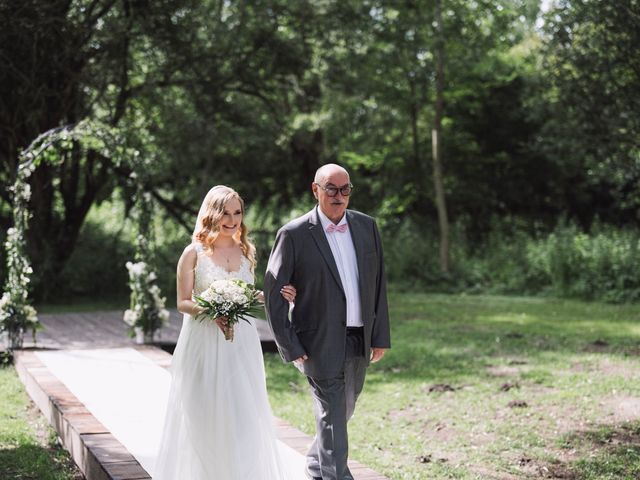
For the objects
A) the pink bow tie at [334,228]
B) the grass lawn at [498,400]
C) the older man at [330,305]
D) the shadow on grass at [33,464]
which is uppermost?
the pink bow tie at [334,228]

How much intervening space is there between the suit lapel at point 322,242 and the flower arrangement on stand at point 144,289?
5.91 meters

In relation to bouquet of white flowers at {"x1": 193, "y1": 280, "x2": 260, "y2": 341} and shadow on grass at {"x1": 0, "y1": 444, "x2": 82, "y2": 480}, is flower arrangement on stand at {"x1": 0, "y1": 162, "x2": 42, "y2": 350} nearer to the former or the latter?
shadow on grass at {"x1": 0, "y1": 444, "x2": 82, "y2": 480}

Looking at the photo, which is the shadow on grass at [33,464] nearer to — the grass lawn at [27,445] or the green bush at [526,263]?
the grass lawn at [27,445]

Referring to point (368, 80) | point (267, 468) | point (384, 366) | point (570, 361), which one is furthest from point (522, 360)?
point (368, 80)

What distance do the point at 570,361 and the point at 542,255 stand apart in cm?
773

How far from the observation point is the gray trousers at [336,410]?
4691mm

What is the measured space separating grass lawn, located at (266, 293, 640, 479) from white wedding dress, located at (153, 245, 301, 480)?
1.38 meters

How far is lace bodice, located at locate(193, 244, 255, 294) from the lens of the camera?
5.16 metres

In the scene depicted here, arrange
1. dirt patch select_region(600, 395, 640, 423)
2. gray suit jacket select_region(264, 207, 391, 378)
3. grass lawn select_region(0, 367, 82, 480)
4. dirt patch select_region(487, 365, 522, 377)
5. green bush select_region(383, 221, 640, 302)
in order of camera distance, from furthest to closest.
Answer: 1. green bush select_region(383, 221, 640, 302)
2. dirt patch select_region(487, 365, 522, 377)
3. dirt patch select_region(600, 395, 640, 423)
4. grass lawn select_region(0, 367, 82, 480)
5. gray suit jacket select_region(264, 207, 391, 378)

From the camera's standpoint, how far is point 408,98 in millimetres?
20203

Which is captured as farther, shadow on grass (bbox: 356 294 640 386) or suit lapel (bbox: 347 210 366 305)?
shadow on grass (bbox: 356 294 640 386)

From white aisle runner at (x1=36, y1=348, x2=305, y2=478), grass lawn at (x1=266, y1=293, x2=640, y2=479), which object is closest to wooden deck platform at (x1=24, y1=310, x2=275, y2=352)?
white aisle runner at (x1=36, y1=348, x2=305, y2=478)

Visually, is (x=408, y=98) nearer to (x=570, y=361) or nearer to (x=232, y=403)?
(x=570, y=361)

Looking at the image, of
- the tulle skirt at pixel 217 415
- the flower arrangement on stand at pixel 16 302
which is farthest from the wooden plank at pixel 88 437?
the flower arrangement on stand at pixel 16 302
